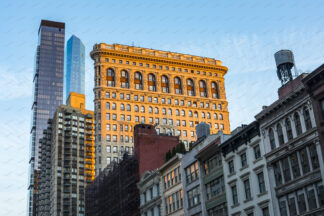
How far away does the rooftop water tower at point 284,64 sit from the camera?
51.1 metres

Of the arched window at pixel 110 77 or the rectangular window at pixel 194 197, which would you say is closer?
the rectangular window at pixel 194 197

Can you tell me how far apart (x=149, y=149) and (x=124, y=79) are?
71.7m

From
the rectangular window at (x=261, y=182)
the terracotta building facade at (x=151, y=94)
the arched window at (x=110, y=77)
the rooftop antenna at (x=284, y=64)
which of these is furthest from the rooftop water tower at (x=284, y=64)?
the arched window at (x=110, y=77)

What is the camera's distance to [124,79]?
14662 cm

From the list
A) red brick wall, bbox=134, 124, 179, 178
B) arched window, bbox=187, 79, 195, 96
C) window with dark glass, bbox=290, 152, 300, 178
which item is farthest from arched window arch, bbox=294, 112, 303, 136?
arched window, bbox=187, 79, 195, 96

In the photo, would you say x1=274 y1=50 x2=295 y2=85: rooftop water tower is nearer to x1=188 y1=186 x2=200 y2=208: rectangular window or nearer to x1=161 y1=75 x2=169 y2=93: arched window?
x1=188 y1=186 x2=200 y2=208: rectangular window

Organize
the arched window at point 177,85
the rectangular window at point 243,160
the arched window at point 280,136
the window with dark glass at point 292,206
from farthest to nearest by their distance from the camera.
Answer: the arched window at point 177,85 < the rectangular window at point 243,160 < the arched window at point 280,136 < the window with dark glass at point 292,206

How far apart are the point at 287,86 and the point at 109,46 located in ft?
353

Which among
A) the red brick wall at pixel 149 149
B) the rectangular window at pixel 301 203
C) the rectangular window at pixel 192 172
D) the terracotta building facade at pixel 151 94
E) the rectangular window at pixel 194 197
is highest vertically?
the terracotta building facade at pixel 151 94

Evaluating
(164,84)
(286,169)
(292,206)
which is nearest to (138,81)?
(164,84)

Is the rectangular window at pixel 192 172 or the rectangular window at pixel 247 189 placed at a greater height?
the rectangular window at pixel 192 172

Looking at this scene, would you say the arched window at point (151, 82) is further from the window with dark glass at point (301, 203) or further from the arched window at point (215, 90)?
the window with dark glass at point (301, 203)

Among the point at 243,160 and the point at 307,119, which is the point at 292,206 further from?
the point at 243,160

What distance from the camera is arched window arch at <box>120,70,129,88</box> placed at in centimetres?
14575
